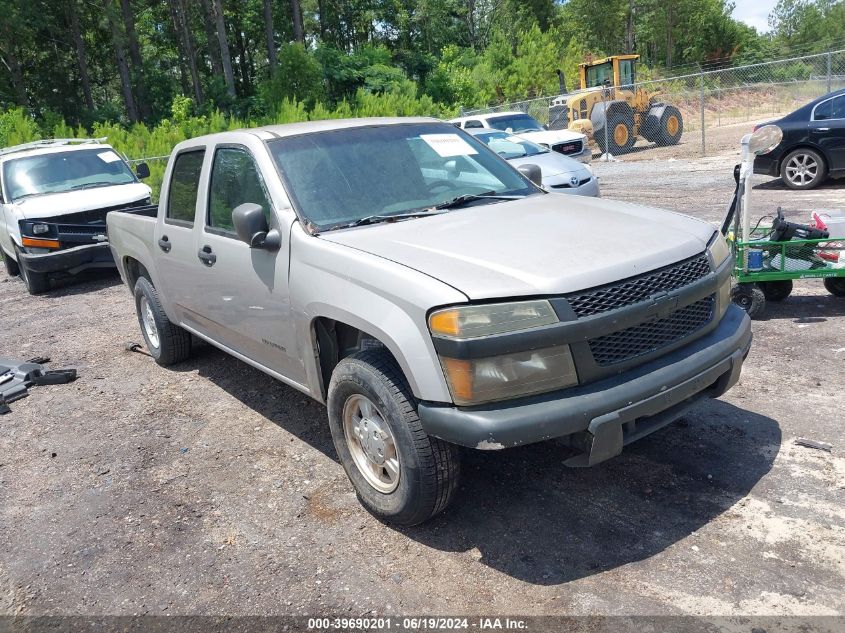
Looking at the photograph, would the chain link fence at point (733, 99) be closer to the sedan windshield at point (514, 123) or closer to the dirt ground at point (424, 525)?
the sedan windshield at point (514, 123)

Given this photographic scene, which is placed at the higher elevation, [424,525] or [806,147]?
[806,147]

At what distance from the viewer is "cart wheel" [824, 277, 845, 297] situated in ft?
20.5

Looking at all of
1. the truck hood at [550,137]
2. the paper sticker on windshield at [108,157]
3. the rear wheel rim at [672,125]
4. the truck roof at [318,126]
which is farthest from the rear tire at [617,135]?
the truck roof at [318,126]

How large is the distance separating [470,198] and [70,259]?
24.7 ft

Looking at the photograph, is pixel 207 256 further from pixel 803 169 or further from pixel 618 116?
pixel 618 116

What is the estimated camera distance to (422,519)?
3379 millimetres

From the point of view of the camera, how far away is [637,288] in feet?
10.3

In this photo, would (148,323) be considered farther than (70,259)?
No

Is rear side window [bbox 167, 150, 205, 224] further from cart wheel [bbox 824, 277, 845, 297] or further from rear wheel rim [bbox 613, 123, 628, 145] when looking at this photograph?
rear wheel rim [bbox 613, 123, 628, 145]

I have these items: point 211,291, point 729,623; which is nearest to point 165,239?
point 211,291

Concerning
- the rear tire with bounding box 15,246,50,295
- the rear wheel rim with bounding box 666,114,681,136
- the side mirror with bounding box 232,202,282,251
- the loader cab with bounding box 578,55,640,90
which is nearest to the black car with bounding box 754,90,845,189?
the side mirror with bounding box 232,202,282,251

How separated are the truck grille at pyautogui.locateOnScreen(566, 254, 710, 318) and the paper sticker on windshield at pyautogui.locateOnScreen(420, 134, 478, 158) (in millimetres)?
1752

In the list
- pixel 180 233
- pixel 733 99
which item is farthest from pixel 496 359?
pixel 733 99

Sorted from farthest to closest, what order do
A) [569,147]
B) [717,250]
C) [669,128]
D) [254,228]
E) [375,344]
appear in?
[669,128] < [569,147] < [254,228] < [717,250] < [375,344]
